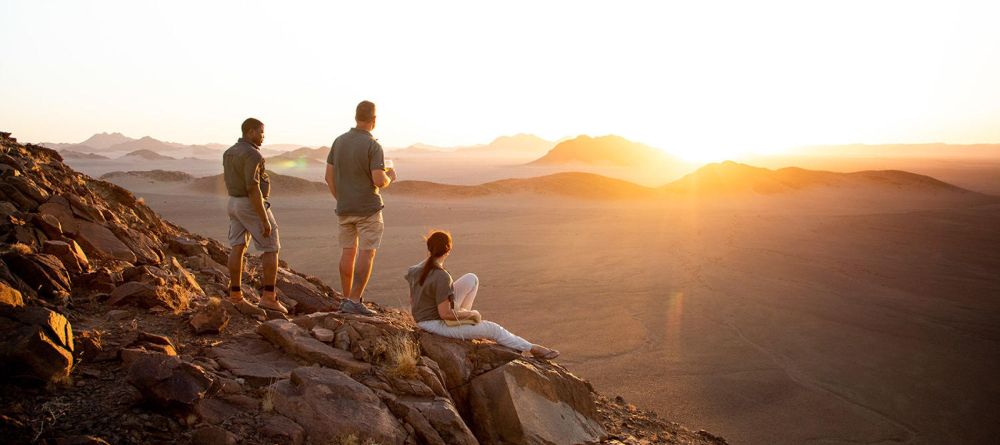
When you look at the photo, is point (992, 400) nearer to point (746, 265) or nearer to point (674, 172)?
point (746, 265)

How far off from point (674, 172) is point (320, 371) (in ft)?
275

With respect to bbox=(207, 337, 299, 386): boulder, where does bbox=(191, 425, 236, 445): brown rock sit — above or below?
below

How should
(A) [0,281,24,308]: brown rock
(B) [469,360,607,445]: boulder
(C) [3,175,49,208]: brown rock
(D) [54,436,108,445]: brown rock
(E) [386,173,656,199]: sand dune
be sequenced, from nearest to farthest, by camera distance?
(D) [54,436,108,445]: brown rock → (A) [0,281,24,308]: brown rock → (B) [469,360,607,445]: boulder → (C) [3,175,49,208]: brown rock → (E) [386,173,656,199]: sand dune

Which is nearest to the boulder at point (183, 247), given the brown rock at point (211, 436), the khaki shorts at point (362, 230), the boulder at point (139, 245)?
the boulder at point (139, 245)

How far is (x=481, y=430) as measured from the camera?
4293mm

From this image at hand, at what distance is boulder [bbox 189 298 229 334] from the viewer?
4314 mm

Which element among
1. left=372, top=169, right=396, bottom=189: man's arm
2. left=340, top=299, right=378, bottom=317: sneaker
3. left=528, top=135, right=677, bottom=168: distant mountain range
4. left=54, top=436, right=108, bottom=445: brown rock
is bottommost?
left=54, top=436, right=108, bottom=445: brown rock

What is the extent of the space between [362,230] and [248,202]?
1.00 metres

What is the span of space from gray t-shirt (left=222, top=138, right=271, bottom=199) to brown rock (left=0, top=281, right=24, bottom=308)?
153 cm

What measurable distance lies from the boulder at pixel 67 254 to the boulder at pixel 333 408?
2.58m

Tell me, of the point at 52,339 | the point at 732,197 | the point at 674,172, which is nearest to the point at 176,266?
the point at 52,339

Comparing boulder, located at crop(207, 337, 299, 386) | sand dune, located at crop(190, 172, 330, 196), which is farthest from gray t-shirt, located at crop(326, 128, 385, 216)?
sand dune, located at crop(190, 172, 330, 196)

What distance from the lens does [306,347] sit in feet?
→ 13.5

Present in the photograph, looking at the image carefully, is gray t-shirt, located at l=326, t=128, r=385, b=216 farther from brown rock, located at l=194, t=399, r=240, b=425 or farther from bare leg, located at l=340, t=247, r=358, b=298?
brown rock, located at l=194, t=399, r=240, b=425
